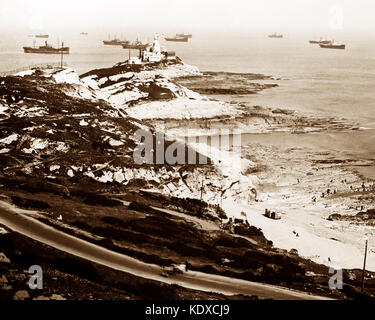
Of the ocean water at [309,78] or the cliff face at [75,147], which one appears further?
the ocean water at [309,78]

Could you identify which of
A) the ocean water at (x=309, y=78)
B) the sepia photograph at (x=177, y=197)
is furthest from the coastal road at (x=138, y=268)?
the ocean water at (x=309, y=78)

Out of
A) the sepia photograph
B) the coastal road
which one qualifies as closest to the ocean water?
the sepia photograph

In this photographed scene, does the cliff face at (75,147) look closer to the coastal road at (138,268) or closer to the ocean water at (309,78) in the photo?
the coastal road at (138,268)

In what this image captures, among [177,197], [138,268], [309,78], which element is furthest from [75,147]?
[309,78]

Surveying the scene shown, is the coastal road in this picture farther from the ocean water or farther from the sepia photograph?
the ocean water

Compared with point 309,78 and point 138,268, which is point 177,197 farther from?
point 309,78

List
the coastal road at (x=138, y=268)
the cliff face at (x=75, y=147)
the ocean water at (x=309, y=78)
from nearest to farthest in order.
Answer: the coastal road at (x=138, y=268), the cliff face at (x=75, y=147), the ocean water at (x=309, y=78)

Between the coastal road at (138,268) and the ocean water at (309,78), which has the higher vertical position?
the ocean water at (309,78)

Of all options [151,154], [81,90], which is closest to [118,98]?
[81,90]
